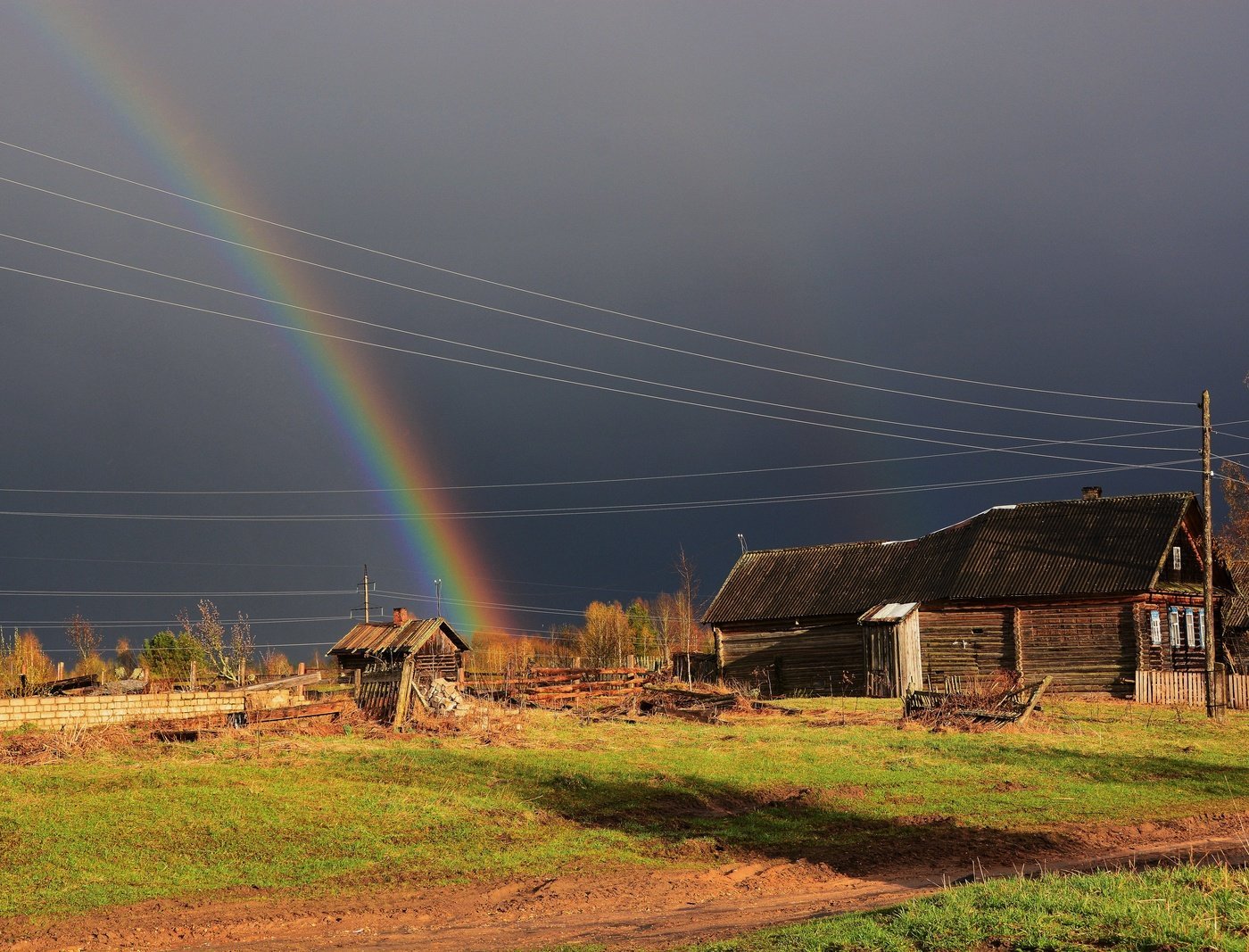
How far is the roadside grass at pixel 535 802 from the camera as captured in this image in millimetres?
15109

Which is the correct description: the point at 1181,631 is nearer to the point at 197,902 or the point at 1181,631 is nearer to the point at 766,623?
the point at 766,623

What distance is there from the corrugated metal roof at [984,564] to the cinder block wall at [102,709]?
90.2ft

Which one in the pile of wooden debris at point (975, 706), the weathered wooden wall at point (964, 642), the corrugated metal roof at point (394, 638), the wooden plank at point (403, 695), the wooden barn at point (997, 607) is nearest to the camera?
the wooden plank at point (403, 695)

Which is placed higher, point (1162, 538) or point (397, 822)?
point (1162, 538)

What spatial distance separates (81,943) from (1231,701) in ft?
118

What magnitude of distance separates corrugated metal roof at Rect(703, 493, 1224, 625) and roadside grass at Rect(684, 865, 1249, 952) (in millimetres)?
35991

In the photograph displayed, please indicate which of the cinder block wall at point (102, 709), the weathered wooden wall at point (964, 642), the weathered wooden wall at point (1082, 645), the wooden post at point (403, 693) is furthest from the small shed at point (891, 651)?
the cinder block wall at point (102, 709)

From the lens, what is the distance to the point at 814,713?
3503 cm

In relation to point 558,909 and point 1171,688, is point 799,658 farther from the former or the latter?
point 558,909

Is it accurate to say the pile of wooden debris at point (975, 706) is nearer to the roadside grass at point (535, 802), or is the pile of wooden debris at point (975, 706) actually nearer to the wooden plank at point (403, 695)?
the roadside grass at point (535, 802)

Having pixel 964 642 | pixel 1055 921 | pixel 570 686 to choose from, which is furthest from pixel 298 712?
pixel 964 642

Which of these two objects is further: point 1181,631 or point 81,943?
point 1181,631

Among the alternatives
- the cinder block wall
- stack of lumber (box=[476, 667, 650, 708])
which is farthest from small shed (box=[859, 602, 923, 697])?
the cinder block wall

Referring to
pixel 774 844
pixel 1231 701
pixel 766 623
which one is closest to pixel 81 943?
pixel 774 844
